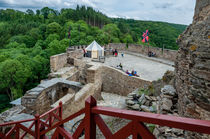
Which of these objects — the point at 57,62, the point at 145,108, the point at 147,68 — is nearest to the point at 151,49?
the point at 147,68

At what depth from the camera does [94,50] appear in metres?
17.6

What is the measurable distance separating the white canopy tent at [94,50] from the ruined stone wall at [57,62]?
322 centimetres

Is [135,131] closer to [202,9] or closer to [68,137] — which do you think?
[68,137]

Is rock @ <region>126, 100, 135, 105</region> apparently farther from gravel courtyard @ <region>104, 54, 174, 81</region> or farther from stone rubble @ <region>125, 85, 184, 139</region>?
gravel courtyard @ <region>104, 54, 174, 81</region>

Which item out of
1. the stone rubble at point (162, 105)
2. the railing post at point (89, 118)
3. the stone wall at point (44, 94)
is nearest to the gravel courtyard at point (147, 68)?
the stone rubble at point (162, 105)

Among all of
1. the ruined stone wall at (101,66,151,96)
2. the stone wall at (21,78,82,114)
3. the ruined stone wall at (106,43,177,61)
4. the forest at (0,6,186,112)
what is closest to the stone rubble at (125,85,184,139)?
the ruined stone wall at (101,66,151,96)

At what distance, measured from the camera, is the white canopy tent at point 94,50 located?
17.7 meters

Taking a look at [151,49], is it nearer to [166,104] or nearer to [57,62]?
[57,62]

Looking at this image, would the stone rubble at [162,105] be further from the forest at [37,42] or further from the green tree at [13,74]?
the green tree at [13,74]

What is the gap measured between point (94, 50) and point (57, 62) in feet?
15.4

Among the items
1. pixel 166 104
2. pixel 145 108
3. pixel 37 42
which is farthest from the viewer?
pixel 37 42

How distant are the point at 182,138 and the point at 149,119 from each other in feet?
8.70

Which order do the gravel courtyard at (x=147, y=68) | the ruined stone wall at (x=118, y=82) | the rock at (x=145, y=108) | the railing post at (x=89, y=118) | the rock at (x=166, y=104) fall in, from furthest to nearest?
1. the gravel courtyard at (x=147, y=68)
2. the ruined stone wall at (x=118, y=82)
3. the rock at (x=145, y=108)
4. the rock at (x=166, y=104)
5. the railing post at (x=89, y=118)

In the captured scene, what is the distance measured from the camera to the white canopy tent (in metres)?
17.7
